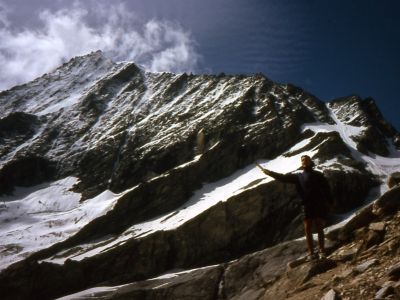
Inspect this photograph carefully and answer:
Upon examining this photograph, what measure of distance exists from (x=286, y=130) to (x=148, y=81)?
2732 inches

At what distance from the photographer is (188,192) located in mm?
84938

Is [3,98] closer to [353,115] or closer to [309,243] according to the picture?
[353,115]

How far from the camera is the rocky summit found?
16.0m

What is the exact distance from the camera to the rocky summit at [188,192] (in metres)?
16.0

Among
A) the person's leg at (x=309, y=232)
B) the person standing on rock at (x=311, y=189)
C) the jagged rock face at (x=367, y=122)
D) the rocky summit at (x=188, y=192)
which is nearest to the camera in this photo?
the person standing on rock at (x=311, y=189)

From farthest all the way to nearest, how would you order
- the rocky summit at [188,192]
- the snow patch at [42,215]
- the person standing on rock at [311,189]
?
the snow patch at [42,215] < the rocky summit at [188,192] < the person standing on rock at [311,189]

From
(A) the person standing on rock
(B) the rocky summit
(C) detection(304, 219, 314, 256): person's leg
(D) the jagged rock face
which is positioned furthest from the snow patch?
(A) the person standing on rock

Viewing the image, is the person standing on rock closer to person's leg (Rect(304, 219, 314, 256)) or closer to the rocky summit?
person's leg (Rect(304, 219, 314, 256))

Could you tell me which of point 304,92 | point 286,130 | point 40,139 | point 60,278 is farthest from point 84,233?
point 304,92

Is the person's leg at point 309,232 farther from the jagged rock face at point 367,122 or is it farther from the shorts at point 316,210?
the jagged rock face at point 367,122

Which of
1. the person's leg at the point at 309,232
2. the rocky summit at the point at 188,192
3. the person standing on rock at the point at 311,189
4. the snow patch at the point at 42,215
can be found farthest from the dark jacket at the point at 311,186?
the snow patch at the point at 42,215

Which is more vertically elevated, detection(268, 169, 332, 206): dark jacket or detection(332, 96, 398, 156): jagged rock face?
detection(332, 96, 398, 156): jagged rock face

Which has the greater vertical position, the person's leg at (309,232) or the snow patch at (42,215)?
the snow patch at (42,215)

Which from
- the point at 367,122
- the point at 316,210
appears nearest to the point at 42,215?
the point at 367,122
